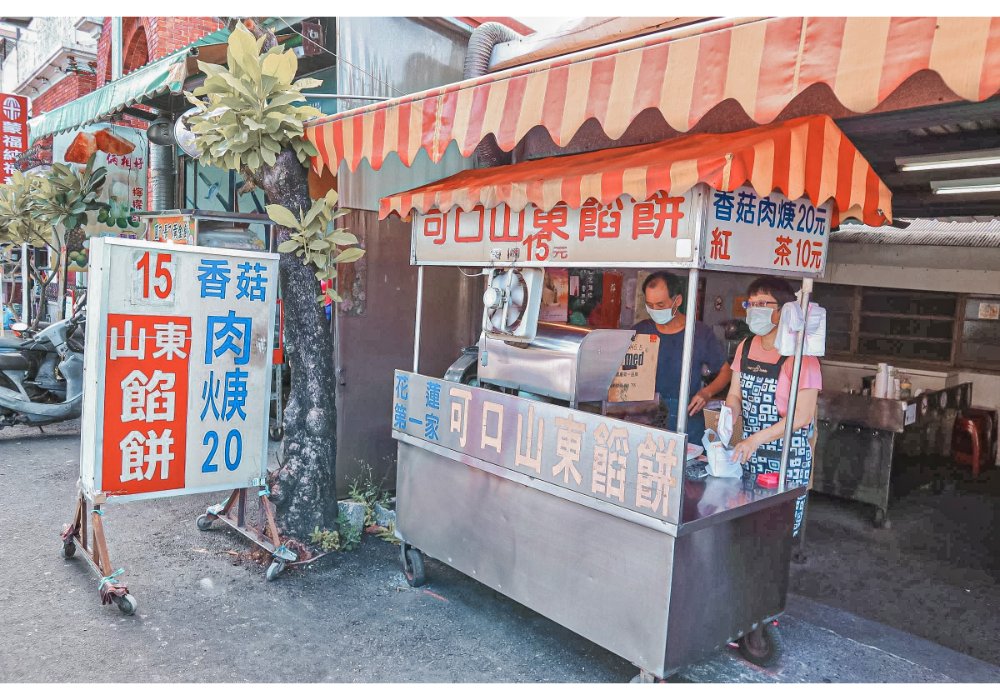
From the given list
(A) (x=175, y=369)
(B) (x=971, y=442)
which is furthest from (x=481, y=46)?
(B) (x=971, y=442)

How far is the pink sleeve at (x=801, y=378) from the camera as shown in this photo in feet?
12.3

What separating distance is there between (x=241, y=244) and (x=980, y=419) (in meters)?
8.38

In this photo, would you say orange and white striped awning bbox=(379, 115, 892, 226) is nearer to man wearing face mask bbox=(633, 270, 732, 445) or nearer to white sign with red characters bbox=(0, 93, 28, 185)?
man wearing face mask bbox=(633, 270, 732, 445)

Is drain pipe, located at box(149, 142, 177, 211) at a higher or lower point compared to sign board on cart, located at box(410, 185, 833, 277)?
higher

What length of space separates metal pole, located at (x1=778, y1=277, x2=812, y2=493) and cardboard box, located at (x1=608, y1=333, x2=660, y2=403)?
74 centimetres

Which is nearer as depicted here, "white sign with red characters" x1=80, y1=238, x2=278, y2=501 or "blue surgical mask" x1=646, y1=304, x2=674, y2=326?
"white sign with red characters" x1=80, y1=238, x2=278, y2=501

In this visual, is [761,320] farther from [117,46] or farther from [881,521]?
[117,46]

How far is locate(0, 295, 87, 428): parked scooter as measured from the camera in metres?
7.23

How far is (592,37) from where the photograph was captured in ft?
18.9

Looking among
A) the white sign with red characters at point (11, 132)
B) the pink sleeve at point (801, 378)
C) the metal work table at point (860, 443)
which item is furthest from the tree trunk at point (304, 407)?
the white sign with red characters at point (11, 132)

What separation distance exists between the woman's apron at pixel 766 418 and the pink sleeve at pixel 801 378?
0.03 metres

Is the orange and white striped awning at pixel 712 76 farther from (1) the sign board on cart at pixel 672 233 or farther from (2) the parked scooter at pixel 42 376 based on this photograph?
(2) the parked scooter at pixel 42 376

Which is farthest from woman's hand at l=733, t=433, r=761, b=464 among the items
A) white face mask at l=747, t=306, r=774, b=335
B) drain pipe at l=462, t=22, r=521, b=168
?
drain pipe at l=462, t=22, r=521, b=168

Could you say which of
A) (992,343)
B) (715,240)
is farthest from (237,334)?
(992,343)
